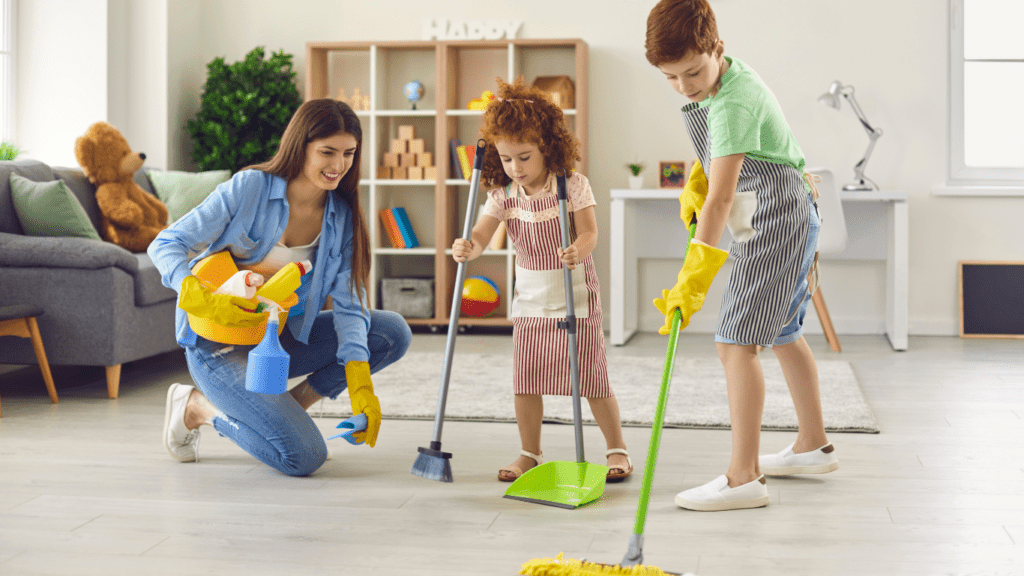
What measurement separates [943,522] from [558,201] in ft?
3.36

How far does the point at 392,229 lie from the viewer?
488 centimetres

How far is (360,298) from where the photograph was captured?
2.24 meters

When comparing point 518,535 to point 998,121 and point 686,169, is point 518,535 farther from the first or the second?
point 998,121

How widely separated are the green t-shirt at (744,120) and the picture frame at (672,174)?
2.86 meters

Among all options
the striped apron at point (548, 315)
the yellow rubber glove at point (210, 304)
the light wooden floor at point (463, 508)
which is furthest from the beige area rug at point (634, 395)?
the yellow rubber glove at point (210, 304)

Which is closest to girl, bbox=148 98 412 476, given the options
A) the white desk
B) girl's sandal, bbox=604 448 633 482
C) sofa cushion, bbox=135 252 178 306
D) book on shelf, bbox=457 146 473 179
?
girl's sandal, bbox=604 448 633 482

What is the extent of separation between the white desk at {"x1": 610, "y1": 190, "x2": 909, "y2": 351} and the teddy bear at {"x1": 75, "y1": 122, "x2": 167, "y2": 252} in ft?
6.53

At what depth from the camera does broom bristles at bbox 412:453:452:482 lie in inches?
81.0

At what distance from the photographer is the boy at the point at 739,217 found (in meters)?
1.74

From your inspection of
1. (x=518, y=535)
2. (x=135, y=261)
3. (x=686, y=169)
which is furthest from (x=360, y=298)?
(x=686, y=169)

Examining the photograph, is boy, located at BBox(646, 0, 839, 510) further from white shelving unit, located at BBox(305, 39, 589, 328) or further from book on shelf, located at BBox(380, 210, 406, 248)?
book on shelf, located at BBox(380, 210, 406, 248)

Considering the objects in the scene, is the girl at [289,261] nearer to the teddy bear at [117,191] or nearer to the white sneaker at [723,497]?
the white sneaker at [723,497]

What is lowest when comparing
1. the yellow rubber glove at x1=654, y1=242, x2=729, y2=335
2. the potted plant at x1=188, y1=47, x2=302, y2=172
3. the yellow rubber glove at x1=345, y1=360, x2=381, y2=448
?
the yellow rubber glove at x1=345, y1=360, x2=381, y2=448

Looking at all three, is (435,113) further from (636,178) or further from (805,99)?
(805,99)
